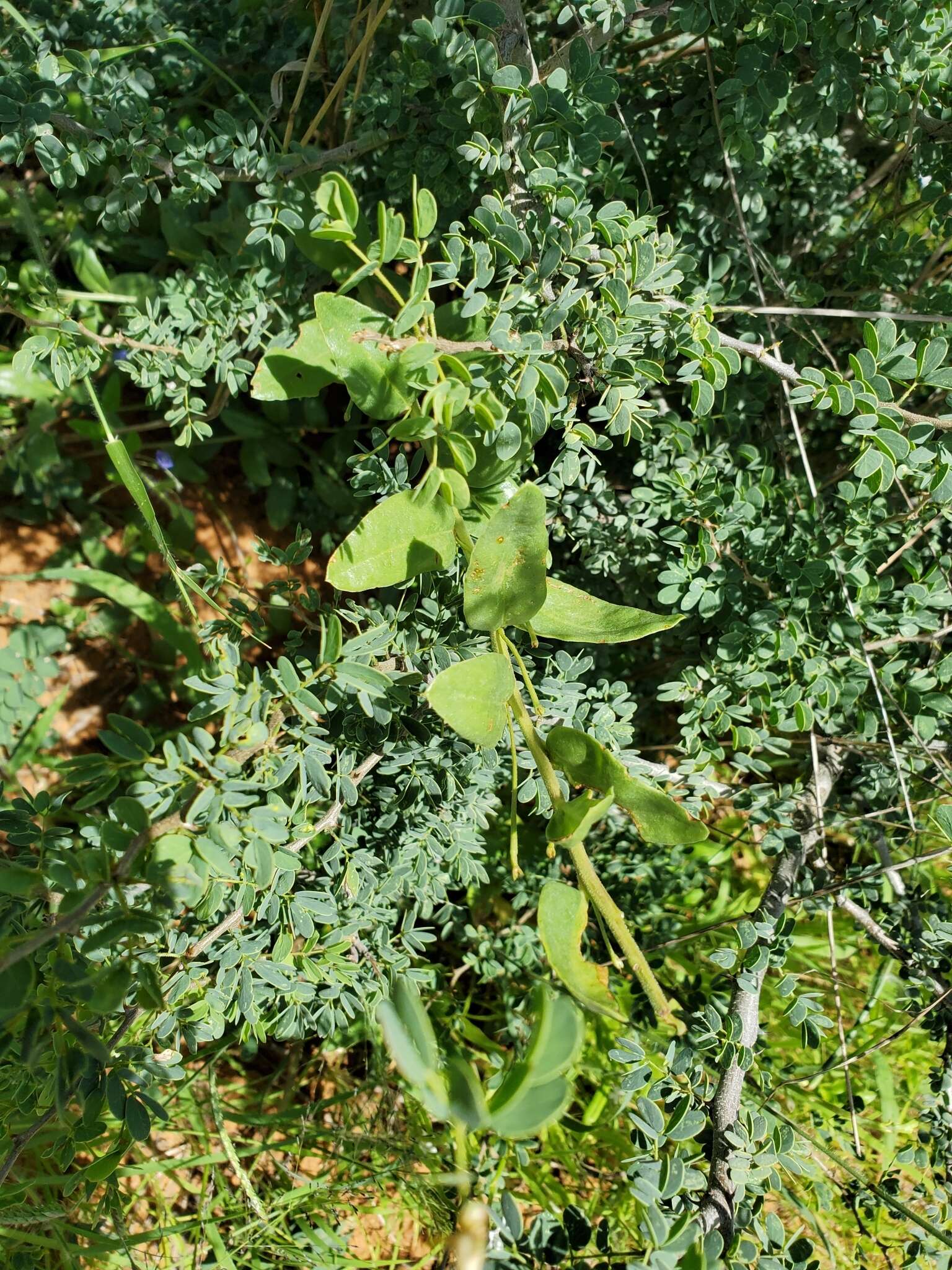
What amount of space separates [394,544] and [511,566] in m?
0.12

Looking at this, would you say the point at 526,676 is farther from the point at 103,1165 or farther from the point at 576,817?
the point at 103,1165

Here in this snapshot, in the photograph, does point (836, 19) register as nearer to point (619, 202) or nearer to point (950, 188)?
point (950, 188)

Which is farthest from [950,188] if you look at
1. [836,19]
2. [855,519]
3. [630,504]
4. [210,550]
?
[210,550]

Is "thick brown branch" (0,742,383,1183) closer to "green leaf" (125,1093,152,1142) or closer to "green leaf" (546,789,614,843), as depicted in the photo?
"green leaf" (125,1093,152,1142)

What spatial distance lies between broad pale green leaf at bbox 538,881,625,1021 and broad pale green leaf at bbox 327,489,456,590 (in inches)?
13.8

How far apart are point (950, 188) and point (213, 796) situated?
1309mm

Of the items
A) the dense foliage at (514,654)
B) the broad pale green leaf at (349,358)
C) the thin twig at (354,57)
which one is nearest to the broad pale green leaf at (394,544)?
the dense foliage at (514,654)

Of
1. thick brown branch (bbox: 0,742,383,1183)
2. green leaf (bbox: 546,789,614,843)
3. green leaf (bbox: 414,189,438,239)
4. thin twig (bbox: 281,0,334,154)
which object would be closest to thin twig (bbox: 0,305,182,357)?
thin twig (bbox: 281,0,334,154)

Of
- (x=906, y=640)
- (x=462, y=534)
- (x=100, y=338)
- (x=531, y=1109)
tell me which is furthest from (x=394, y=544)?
(x=906, y=640)

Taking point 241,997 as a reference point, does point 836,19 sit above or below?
above

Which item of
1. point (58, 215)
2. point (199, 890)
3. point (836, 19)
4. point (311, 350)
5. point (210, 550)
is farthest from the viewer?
point (210, 550)

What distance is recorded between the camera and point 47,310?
4.42 ft

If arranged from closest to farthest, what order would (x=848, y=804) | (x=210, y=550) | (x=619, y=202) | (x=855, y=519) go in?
(x=619, y=202), (x=855, y=519), (x=848, y=804), (x=210, y=550)

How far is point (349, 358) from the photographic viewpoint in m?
1.02
